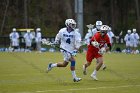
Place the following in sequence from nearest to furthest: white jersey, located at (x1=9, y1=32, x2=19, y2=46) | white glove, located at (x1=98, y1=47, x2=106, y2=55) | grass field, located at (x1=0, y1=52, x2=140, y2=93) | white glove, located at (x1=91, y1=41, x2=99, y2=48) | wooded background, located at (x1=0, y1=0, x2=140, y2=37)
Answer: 1. grass field, located at (x1=0, y1=52, x2=140, y2=93)
2. white glove, located at (x1=91, y1=41, x2=99, y2=48)
3. white glove, located at (x1=98, y1=47, x2=106, y2=55)
4. white jersey, located at (x1=9, y1=32, x2=19, y2=46)
5. wooded background, located at (x1=0, y1=0, x2=140, y2=37)

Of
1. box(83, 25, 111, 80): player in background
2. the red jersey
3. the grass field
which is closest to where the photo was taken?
the grass field

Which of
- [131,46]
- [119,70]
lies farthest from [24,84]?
[131,46]

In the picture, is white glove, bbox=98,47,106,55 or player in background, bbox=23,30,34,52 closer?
white glove, bbox=98,47,106,55

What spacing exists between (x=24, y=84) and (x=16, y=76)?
326 centimetres

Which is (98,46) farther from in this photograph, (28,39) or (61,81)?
(28,39)

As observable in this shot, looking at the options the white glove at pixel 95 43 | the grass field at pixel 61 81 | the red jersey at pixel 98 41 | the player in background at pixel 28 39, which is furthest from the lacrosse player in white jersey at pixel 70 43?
the player in background at pixel 28 39

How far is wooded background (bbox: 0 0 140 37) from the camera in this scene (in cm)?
7075

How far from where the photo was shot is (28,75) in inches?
889

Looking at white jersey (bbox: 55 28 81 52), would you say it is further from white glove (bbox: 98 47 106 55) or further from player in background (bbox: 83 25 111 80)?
white glove (bbox: 98 47 106 55)

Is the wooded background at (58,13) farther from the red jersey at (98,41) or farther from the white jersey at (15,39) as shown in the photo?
the red jersey at (98,41)

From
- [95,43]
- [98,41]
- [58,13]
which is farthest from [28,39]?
[95,43]

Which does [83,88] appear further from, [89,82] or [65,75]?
[65,75]

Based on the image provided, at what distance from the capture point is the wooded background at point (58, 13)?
70.8 metres

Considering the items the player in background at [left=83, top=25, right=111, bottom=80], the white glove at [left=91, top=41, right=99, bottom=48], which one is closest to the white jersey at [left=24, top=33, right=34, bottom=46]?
the player in background at [left=83, top=25, right=111, bottom=80]
